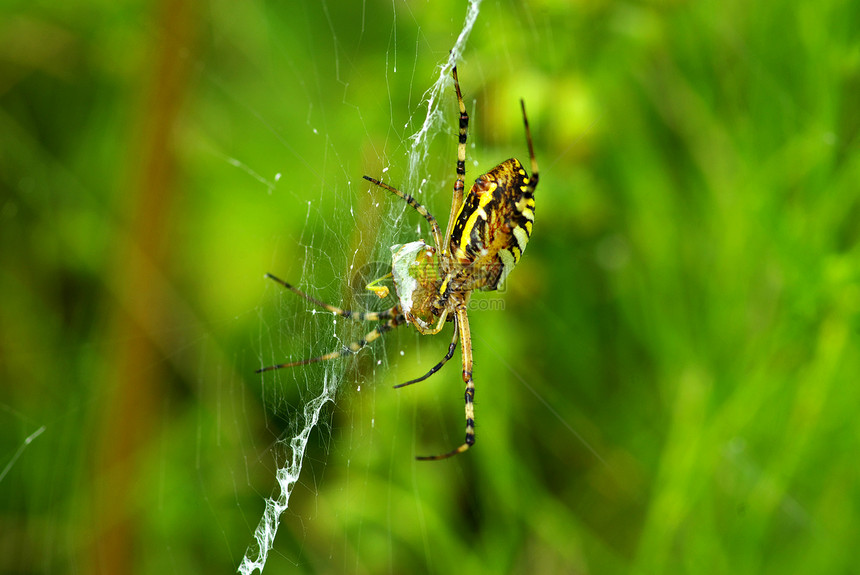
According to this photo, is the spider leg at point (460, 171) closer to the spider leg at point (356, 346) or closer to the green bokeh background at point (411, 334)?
the green bokeh background at point (411, 334)

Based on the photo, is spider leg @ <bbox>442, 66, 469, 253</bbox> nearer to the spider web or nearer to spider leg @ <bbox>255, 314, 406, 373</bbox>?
the spider web

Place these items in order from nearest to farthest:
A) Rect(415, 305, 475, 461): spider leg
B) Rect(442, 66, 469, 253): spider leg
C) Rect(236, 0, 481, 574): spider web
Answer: Rect(236, 0, 481, 574): spider web, Rect(442, 66, 469, 253): spider leg, Rect(415, 305, 475, 461): spider leg

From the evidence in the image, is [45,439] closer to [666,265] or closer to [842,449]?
[666,265]

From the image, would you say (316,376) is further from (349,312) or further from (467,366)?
(467,366)

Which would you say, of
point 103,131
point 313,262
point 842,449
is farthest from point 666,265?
point 103,131

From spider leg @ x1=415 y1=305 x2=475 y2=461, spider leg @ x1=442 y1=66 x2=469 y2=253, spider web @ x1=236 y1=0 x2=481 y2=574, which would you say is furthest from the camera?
spider leg @ x1=415 y1=305 x2=475 y2=461

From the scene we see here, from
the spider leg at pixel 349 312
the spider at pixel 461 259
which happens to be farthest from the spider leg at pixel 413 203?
the spider leg at pixel 349 312

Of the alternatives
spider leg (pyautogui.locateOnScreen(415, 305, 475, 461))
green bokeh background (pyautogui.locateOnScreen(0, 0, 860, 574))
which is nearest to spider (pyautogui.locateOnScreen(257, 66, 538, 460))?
spider leg (pyautogui.locateOnScreen(415, 305, 475, 461))

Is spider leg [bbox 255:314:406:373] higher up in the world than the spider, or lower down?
lower down
